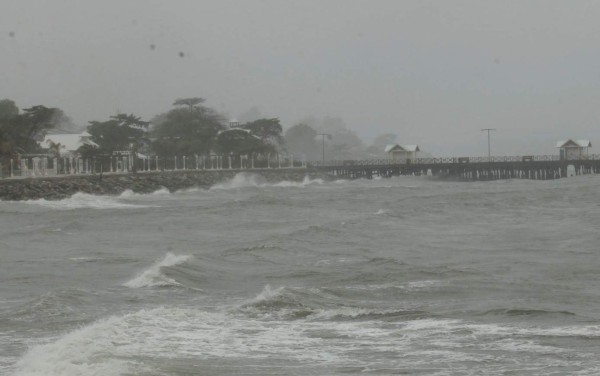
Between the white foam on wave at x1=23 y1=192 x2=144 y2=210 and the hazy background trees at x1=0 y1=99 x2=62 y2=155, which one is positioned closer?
the white foam on wave at x1=23 y1=192 x2=144 y2=210

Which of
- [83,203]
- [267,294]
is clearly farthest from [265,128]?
[267,294]

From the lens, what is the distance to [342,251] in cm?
2716

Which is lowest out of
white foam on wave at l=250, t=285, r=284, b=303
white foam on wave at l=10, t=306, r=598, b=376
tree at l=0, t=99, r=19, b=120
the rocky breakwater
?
white foam on wave at l=10, t=306, r=598, b=376

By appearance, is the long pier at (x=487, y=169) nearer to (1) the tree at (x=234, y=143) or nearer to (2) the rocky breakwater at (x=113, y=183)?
(1) the tree at (x=234, y=143)

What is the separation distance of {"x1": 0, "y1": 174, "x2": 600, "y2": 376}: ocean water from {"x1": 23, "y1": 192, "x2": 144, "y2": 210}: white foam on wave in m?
20.9

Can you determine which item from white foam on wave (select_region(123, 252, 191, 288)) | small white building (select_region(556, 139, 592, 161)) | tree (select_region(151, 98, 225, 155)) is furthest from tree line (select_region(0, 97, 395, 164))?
white foam on wave (select_region(123, 252, 191, 288))

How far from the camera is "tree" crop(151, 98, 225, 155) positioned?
126088mm

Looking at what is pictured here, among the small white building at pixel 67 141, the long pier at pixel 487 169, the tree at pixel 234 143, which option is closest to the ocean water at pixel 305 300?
the small white building at pixel 67 141

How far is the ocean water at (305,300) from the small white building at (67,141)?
71.0 metres

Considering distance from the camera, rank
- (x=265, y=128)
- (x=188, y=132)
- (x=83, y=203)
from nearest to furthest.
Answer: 1. (x=83, y=203)
2. (x=188, y=132)
3. (x=265, y=128)

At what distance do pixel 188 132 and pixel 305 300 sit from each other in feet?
377

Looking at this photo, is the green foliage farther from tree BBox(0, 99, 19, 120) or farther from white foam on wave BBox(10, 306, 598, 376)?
white foam on wave BBox(10, 306, 598, 376)

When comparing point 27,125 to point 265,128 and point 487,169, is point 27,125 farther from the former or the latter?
point 487,169

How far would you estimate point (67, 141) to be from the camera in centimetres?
11094
